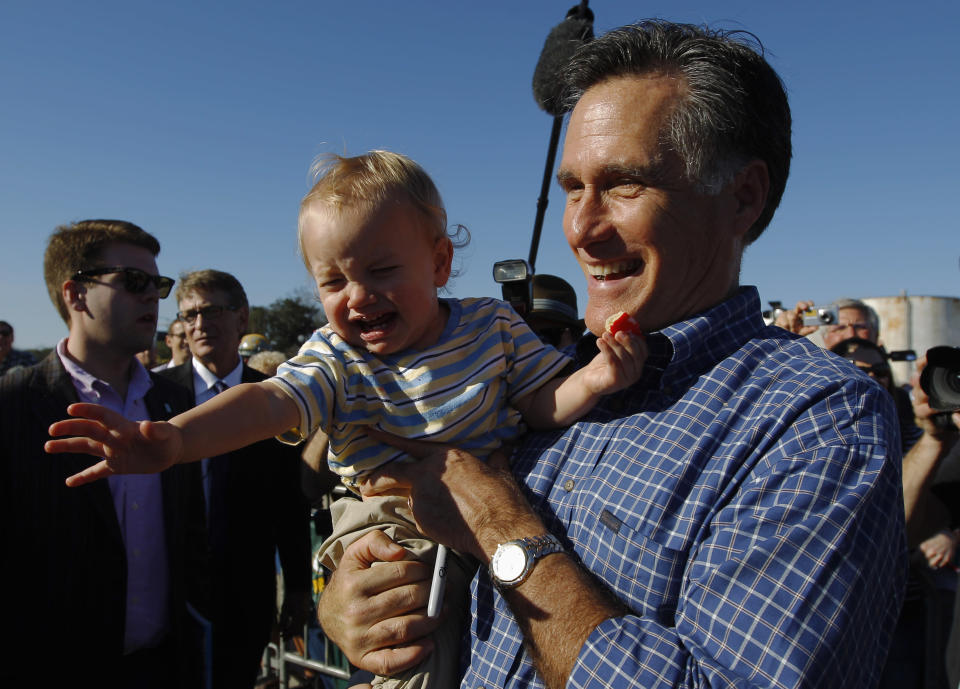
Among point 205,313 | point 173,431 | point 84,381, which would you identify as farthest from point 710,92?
point 205,313

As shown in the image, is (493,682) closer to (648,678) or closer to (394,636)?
(394,636)

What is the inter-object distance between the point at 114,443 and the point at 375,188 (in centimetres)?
107

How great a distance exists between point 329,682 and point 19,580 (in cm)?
319

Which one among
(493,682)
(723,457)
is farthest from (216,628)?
(723,457)

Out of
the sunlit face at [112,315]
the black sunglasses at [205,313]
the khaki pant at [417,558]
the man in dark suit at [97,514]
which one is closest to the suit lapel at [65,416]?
the man in dark suit at [97,514]

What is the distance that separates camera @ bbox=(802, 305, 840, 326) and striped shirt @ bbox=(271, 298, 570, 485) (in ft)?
11.5

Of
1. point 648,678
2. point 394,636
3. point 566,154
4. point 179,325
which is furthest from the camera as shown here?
point 179,325

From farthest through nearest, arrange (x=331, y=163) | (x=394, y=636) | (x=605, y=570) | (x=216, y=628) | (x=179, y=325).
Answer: (x=179, y=325)
(x=216, y=628)
(x=331, y=163)
(x=394, y=636)
(x=605, y=570)

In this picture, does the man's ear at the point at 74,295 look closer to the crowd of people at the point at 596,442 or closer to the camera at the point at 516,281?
the crowd of people at the point at 596,442

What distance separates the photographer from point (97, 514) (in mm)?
3469

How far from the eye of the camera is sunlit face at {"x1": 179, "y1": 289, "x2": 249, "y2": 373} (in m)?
5.21

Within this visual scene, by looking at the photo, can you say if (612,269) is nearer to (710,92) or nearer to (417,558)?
(710,92)

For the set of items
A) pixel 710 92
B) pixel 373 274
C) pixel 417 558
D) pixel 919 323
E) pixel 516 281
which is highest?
pixel 710 92

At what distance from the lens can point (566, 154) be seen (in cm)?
218
